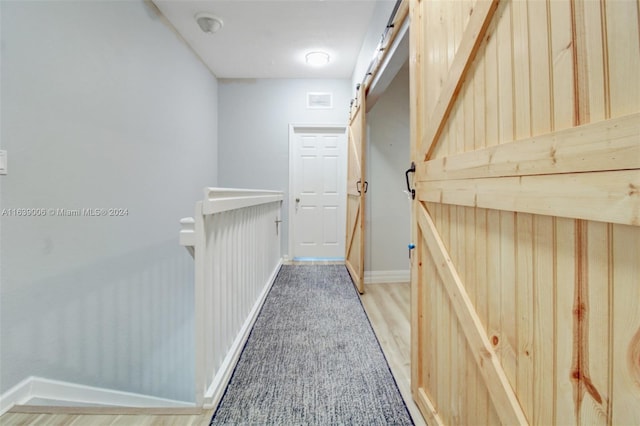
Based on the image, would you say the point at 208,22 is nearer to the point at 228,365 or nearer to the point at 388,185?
the point at 388,185

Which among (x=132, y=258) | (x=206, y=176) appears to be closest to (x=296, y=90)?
(x=206, y=176)

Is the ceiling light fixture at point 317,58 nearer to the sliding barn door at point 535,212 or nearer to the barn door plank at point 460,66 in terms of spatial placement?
the sliding barn door at point 535,212

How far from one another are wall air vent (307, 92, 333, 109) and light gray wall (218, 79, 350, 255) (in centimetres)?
6

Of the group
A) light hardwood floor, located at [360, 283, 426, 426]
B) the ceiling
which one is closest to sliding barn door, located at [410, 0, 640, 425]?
light hardwood floor, located at [360, 283, 426, 426]

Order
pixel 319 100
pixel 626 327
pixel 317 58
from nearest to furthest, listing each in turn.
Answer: pixel 626 327 < pixel 317 58 < pixel 319 100

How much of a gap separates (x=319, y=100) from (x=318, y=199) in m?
1.52

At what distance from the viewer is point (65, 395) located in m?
1.58

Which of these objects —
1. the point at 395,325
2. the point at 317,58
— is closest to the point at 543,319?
the point at 395,325

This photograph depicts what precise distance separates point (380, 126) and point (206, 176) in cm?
244

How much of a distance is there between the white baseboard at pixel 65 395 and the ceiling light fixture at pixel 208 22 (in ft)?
10.3

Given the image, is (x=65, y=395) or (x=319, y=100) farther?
(x=319, y=100)

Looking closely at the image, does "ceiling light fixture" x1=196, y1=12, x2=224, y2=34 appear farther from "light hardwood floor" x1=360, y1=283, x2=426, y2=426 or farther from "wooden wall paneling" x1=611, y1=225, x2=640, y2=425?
"wooden wall paneling" x1=611, y1=225, x2=640, y2=425

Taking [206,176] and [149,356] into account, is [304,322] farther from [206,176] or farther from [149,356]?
[206,176]

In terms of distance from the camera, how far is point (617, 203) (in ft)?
1.46
